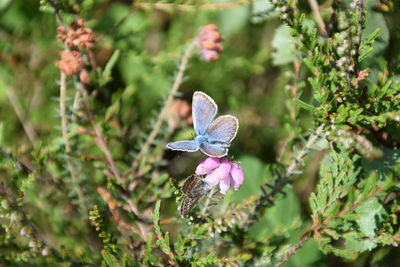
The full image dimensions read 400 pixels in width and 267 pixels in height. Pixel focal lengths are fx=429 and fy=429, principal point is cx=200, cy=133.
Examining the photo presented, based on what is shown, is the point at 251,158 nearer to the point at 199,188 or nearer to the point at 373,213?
the point at 373,213

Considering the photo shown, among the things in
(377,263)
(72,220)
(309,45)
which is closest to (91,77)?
(72,220)

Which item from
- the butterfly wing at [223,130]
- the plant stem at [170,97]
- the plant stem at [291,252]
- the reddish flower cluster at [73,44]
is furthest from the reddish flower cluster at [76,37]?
the plant stem at [291,252]

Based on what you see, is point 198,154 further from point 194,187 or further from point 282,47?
point 194,187

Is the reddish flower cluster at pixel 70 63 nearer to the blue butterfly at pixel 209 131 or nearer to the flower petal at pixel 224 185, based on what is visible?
the blue butterfly at pixel 209 131

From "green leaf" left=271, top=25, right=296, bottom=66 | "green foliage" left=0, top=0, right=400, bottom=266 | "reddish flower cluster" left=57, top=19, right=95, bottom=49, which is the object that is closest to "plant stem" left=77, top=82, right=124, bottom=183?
"green foliage" left=0, top=0, right=400, bottom=266

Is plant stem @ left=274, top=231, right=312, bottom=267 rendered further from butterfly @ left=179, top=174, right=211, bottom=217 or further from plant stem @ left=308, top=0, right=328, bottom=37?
plant stem @ left=308, top=0, right=328, bottom=37
